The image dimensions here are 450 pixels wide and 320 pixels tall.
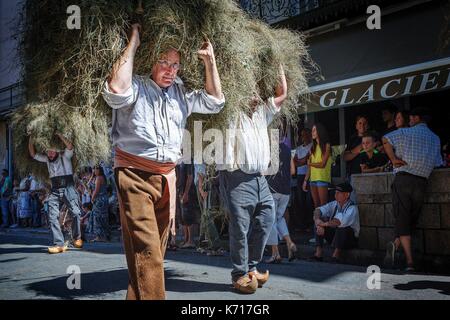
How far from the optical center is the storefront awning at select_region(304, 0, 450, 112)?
7.28 metres

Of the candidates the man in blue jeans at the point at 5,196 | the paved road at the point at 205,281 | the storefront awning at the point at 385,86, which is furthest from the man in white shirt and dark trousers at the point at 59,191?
the man in blue jeans at the point at 5,196

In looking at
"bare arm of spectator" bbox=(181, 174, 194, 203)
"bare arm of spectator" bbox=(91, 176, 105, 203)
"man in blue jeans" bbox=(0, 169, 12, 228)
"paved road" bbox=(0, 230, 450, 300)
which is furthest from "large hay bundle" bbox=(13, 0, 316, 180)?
"man in blue jeans" bbox=(0, 169, 12, 228)

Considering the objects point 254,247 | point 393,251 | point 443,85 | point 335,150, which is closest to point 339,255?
point 393,251

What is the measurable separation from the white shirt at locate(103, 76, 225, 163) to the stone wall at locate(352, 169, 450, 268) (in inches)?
153

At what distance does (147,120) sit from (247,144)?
50.8 inches

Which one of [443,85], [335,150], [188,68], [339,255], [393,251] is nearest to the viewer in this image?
[188,68]

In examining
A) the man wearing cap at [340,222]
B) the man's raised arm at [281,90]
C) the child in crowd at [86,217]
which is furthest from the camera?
the child in crowd at [86,217]

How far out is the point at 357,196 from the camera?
677cm

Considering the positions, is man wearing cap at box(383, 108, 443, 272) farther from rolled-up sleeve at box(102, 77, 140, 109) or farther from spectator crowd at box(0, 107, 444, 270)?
rolled-up sleeve at box(102, 77, 140, 109)

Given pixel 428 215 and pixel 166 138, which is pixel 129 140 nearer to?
pixel 166 138

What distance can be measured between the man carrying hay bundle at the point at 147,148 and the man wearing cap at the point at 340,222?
3642 millimetres

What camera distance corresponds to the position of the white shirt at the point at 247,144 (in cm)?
414

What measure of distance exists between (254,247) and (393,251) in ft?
7.80

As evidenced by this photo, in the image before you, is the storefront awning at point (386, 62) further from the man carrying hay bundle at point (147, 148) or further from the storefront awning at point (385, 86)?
the man carrying hay bundle at point (147, 148)
